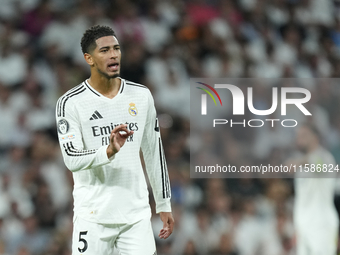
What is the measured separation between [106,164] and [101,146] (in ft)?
0.40

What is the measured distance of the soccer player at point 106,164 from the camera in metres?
2.96

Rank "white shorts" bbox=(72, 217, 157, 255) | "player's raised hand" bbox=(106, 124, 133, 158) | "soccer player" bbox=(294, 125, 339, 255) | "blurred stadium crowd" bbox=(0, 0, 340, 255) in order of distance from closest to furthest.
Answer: "player's raised hand" bbox=(106, 124, 133, 158) → "white shorts" bbox=(72, 217, 157, 255) → "blurred stadium crowd" bbox=(0, 0, 340, 255) → "soccer player" bbox=(294, 125, 339, 255)

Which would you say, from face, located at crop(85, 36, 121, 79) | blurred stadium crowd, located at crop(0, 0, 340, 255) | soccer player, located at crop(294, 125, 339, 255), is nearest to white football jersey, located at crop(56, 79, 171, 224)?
face, located at crop(85, 36, 121, 79)

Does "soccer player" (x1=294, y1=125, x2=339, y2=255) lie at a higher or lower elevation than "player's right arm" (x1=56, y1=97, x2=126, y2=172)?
lower

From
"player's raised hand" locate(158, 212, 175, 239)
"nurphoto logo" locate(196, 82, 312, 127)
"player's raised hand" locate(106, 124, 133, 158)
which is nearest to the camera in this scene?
"player's raised hand" locate(106, 124, 133, 158)

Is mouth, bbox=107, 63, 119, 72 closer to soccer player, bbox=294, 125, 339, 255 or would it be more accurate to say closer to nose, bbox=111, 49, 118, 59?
nose, bbox=111, 49, 118, 59

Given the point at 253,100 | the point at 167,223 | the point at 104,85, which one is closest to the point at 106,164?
the point at 104,85

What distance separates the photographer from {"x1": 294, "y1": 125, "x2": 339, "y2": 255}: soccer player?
20.1 ft

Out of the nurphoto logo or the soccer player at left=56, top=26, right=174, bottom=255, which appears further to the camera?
the nurphoto logo

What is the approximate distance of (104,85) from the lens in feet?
10.3

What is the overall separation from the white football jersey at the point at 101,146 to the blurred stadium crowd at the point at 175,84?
2.81 m

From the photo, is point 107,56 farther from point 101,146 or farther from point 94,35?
point 101,146

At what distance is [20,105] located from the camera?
21.0ft

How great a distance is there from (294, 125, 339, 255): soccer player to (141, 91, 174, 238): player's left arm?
11.2 ft
